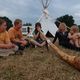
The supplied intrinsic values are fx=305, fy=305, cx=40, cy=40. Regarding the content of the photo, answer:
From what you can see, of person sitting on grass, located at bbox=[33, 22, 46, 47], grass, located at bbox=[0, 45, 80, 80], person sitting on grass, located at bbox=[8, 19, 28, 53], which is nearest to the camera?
grass, located at bbox=[0, 45, 80, 80]

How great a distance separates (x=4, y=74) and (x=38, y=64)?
1.02 meters

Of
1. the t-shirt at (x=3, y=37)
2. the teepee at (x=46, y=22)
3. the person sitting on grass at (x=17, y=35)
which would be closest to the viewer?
the t-shirt at (x=3, y=37)

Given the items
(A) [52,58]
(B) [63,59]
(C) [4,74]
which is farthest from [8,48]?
(C) [4,74]

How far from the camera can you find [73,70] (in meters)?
5.30

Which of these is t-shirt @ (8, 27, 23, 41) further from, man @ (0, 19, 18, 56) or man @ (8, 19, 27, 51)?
man @ (0, 19, 18, 56)

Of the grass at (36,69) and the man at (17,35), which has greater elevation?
the man at (17,35)

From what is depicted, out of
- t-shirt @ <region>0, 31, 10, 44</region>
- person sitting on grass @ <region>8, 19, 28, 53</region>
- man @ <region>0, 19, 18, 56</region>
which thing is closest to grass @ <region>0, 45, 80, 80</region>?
man @ <region>0, 19, 18, 56</region>

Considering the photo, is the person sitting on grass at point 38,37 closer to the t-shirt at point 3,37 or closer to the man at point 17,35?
the man at point 17,35

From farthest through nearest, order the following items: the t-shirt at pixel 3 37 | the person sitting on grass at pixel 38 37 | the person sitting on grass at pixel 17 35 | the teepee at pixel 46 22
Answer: the teepee at pixel 46 22 → the person sitting on grass at pixel 38 37 → the person sitting on grass at pixel 17 35 → the t-shirt at pixel 3 37

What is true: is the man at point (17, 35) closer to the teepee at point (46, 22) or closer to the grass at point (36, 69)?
the grass at point (36, 69)

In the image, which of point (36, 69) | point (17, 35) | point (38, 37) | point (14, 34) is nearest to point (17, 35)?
point (17, 35)

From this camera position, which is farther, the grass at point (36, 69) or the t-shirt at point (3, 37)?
the t-shirt at point (3, 37)

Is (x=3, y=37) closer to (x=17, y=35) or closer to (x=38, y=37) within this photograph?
(x=17, y=35)

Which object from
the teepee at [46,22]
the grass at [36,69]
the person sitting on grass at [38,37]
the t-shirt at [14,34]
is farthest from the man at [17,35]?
the teepee at [46,22]
